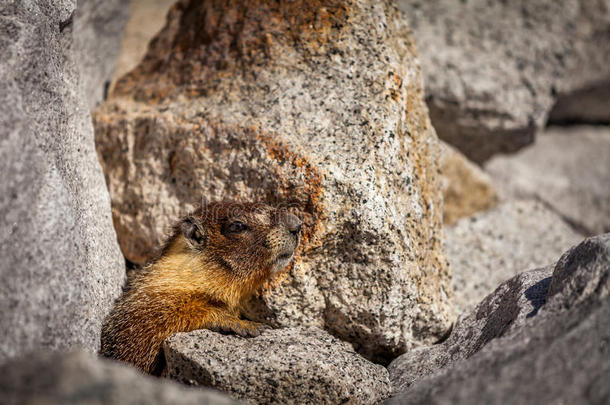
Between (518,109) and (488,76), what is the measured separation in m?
0.59

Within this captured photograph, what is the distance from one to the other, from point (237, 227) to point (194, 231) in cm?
41

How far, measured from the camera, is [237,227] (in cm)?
427

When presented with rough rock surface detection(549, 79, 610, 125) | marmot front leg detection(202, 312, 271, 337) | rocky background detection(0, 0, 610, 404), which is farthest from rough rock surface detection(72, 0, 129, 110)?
rough rock surface detection(549, 79, 610, 125)

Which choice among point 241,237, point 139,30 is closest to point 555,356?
point 241,237

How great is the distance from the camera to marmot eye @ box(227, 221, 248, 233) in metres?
4.23

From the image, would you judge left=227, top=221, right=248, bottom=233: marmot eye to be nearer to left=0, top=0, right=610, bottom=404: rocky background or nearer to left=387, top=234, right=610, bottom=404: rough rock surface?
left=0, top=0, right=610, bottom=404: rocky background

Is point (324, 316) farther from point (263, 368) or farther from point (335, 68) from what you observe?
point (335, 68)

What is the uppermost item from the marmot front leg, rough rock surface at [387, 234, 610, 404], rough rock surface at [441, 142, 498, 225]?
rough rock surface at [441, 142, 498, 225]

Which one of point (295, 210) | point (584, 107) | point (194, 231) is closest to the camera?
point (295, 210)

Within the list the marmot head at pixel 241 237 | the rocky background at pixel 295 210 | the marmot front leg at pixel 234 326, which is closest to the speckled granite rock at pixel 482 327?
the rocky background at pixel 295 210

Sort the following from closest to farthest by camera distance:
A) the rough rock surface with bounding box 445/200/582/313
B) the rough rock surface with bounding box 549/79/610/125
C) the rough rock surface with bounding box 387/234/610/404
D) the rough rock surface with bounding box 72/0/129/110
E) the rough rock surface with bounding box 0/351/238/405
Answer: the rough rock surface with bounding box 0/351/238/405, the rough rock surface with bounding box 387/234/610/404, the rough rock surface with bounding box 72/0/129/110, the rough rock surface with bounding box 445/200/582/313, the rough rock surface with bounding box 549/79/610/125

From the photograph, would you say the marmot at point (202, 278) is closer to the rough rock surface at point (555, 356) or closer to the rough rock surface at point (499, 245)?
the rough rock surface at point (555, 356)

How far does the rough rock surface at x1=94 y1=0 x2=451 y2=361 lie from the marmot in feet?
0.61

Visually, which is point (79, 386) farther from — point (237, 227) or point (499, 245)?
point (499, 245)
